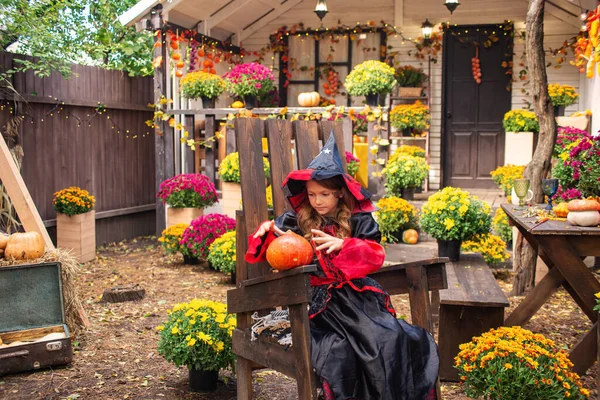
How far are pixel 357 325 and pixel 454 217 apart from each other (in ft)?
8.80

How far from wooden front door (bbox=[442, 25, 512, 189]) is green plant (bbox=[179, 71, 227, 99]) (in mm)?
4165

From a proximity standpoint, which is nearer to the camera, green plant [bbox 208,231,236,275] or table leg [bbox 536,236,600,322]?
table leg [bbox 536,236,600,322]

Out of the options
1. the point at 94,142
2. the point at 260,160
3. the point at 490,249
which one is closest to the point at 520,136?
the point at 490,249

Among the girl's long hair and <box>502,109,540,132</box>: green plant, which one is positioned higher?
<box>502,109,540,132</box>: green plant

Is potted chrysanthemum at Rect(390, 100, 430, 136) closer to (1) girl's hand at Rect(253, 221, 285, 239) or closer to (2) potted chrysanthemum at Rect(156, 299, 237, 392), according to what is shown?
(2) potted chrysanthemum at Rect(156, 299, 237, 392)

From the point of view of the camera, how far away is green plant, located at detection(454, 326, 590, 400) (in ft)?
9.74

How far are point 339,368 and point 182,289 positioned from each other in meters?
3.98

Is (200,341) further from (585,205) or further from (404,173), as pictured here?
(404,173)

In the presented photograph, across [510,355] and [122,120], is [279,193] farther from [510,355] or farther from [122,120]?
[122,120]

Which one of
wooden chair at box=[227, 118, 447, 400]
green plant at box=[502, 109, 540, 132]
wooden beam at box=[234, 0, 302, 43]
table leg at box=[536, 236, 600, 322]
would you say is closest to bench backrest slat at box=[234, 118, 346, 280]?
wooden chair at box=[227, 118, 447, 400]

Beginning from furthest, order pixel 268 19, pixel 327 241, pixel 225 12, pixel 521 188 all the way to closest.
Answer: pixel 268 19 < pixel 225 12 < pixel 521 188 < pixel 327 241

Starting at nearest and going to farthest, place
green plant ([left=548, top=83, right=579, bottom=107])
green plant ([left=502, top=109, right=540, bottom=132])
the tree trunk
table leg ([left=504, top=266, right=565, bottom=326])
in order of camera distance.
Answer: table leg ([left=504, top=266, right=565, bottom=326]) → the tree trunk → green plant ([left=548, top=83, right=579, bottom=107]) → green plant ([left=502, top=109, right=540, bottom=132])

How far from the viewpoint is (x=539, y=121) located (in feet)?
17.7

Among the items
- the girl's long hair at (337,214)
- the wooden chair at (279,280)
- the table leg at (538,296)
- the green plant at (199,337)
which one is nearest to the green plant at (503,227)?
the table leg at (538,296)
